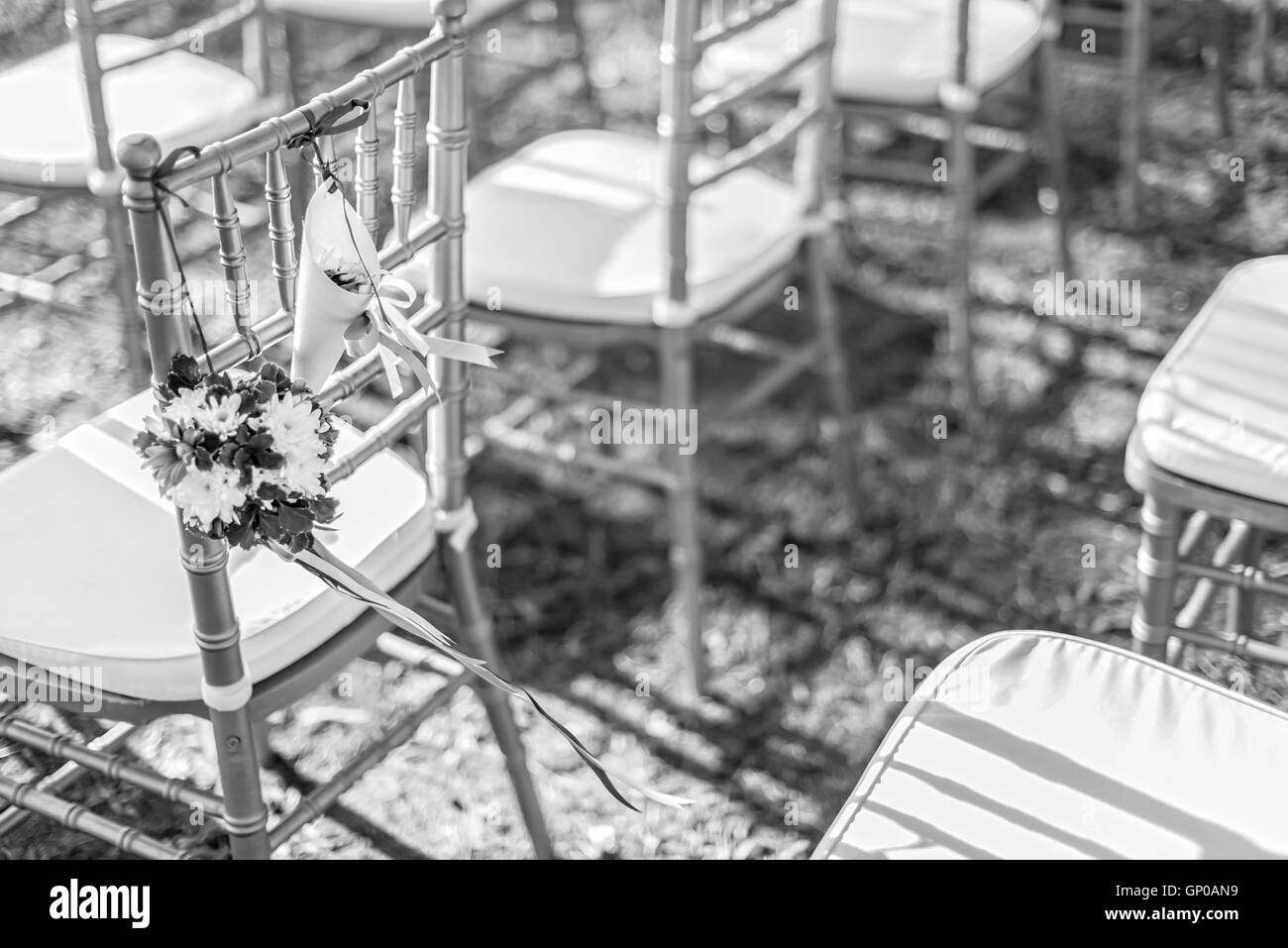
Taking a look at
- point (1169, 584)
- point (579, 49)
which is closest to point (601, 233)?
point (1169, 584)

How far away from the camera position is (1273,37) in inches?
156

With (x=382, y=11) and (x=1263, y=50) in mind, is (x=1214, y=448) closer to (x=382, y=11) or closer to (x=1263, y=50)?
(x=382, y=11)

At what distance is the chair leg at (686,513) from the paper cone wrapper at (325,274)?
0.88 m

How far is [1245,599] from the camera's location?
2.07 m

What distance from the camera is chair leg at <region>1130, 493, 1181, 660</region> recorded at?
64.6 inches

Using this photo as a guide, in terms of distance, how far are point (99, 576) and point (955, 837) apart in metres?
0.93

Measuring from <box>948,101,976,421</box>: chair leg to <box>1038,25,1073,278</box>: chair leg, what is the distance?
30cm

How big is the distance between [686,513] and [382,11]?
131cm

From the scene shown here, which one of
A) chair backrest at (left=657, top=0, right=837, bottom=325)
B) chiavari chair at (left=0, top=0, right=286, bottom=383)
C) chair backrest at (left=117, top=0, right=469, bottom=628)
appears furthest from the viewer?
chiavari chair at (left=0, top=0, right=286, bottom=383)

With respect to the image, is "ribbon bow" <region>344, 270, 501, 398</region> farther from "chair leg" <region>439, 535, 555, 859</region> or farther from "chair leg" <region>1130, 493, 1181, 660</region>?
"chair leg" <region>1130, 493, 1181, 660</region>

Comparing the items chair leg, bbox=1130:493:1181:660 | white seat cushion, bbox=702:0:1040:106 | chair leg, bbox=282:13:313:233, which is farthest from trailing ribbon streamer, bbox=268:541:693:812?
chair leg, bbox=282:13:313:233

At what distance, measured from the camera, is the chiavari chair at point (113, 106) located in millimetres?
2238

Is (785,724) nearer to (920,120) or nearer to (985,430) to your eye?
(985,430)
